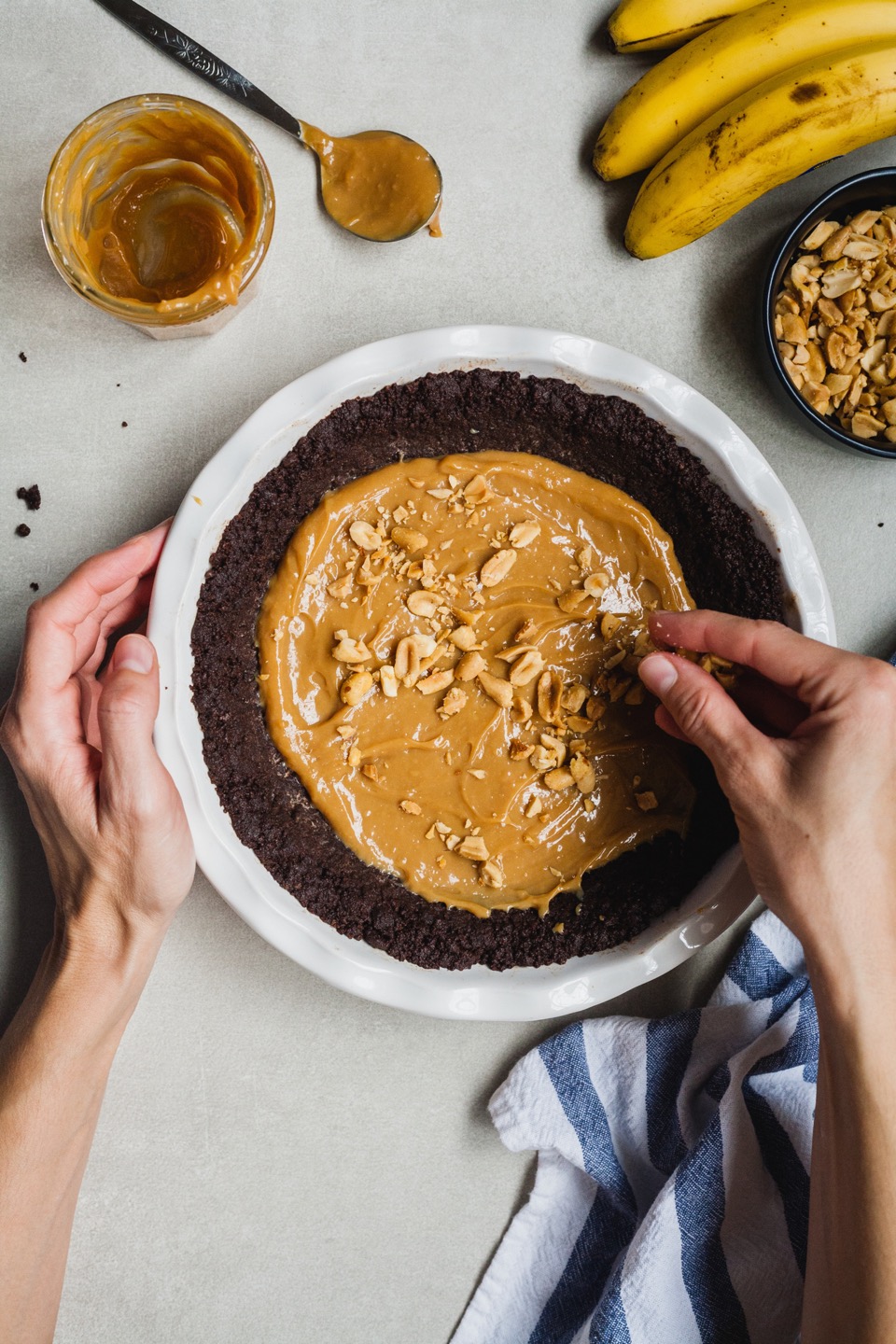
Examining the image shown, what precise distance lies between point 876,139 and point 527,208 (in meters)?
0.61

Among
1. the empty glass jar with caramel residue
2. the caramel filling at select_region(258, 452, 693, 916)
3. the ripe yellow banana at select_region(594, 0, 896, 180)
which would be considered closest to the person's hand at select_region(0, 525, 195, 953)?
the caramel filling at select_region(258, 452, 693, 916)

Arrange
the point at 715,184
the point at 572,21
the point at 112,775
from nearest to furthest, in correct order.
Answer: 1. the point at 112,775
2. the point at 715,184
3. the point at 572,21

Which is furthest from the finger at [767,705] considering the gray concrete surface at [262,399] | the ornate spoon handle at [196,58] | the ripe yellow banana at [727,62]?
the ornate spoon handle at [196,58]

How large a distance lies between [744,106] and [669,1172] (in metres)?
1.89

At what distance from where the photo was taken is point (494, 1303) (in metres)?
1.85

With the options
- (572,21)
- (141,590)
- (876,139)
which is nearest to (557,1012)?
(141,590)

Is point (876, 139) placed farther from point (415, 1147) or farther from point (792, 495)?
point (415, 1147)

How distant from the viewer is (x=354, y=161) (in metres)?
1.75

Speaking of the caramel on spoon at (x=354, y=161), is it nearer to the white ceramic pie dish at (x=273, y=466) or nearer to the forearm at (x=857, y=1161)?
the white ceramic pie dish at (x=273, y=466)

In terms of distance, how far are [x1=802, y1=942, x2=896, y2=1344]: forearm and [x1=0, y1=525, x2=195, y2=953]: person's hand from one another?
3.39 feet

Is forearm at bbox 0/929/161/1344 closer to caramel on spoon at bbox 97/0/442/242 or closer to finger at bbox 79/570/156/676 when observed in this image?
finger at bbox 79/570/156/676

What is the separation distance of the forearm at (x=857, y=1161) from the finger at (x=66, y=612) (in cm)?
126

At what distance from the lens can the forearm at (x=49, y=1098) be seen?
1608mm

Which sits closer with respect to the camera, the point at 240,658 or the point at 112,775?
the point at 112,775
